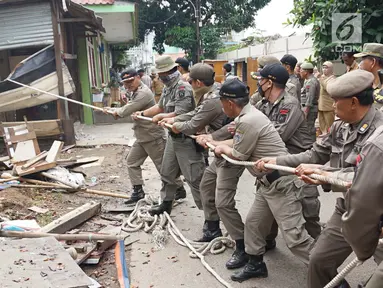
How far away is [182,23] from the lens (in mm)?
26891

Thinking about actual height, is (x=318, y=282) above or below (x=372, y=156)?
below

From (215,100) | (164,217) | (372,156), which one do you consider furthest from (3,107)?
(372,156)

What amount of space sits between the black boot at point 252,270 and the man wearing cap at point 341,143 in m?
0.82

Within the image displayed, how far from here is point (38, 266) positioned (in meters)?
3.29

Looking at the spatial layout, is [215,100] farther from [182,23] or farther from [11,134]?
[182,23]

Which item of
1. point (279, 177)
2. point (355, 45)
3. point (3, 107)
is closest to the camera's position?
point (279, 177)

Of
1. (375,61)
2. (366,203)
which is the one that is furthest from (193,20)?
(366,203)

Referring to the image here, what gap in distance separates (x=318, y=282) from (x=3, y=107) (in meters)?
7.64

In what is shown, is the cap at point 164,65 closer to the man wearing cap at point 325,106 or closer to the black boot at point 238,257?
the black boot at point 238,257

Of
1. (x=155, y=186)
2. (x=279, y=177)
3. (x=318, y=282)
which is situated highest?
(x=279, y=177)

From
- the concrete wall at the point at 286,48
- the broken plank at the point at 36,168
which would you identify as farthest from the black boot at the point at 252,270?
the concrete wall at the point at 286,48

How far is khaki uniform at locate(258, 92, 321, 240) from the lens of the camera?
3.62m

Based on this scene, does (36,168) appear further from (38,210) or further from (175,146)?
(175,146)

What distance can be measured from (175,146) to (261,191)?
1.77 m
